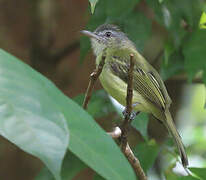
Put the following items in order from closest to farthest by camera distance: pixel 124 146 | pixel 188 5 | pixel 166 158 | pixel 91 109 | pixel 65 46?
pixel 124 146 → pixel 91 109 → pixel 188 5 → pixel 166 158 → pixel 65 46

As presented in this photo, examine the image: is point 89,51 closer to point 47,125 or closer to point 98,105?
point 98,105

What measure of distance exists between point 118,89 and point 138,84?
35 centimetres

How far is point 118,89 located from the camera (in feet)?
10.7

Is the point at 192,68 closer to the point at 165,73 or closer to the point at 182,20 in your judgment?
the point at 165,73

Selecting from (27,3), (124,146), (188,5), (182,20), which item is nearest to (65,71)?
(27,3)

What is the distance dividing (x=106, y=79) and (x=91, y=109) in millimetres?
351

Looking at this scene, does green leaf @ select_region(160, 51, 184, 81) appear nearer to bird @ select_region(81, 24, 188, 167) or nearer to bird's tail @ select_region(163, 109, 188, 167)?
bird @ select_region(81, 24, 188, 167)

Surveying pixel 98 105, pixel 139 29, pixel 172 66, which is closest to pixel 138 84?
pixel 172 66

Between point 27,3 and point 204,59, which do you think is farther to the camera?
point 27,3

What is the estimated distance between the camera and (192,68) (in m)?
3.40

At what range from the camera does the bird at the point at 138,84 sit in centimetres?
327

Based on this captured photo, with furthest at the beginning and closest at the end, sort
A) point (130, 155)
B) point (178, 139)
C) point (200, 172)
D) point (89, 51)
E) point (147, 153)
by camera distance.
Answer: point (89, 51)
point (178, 139)
point (147, 153)
point (200, 172)
point (130, 155)

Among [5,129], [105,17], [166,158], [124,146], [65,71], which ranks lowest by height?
[166,158]

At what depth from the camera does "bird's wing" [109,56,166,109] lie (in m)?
3.46
